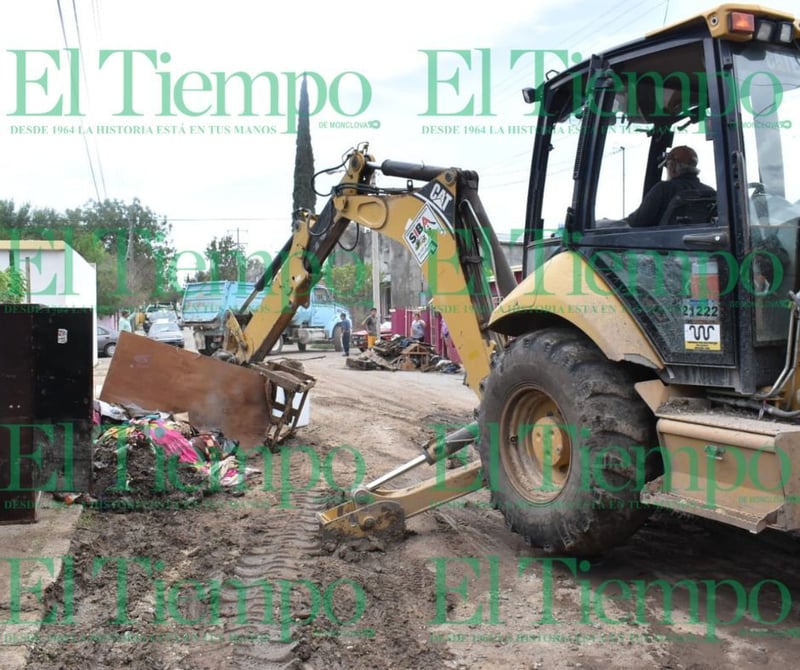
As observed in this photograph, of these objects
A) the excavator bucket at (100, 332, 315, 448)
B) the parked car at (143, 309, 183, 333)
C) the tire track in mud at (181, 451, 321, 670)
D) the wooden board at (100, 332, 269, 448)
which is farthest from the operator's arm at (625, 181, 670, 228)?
the parked car at (143, 309, 183, 333)

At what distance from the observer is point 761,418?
12.2ft

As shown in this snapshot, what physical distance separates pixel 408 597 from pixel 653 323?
6.66ft

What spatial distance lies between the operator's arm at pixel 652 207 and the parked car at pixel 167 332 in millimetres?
25566

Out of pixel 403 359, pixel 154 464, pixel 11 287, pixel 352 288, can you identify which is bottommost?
pixel 154 464

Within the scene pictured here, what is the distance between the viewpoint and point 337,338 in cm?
2894

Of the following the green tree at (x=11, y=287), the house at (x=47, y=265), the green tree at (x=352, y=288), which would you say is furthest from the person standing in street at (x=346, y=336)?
the green tree at (x=352, y=288)

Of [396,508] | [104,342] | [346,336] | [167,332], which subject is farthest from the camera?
[167,332]

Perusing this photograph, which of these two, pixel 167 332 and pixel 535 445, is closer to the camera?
pixel 535 445

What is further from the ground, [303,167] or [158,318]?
[303,167]

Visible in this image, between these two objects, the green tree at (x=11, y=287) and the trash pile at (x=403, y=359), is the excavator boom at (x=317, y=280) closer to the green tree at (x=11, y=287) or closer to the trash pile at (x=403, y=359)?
the green tree at (x=11, y=287)

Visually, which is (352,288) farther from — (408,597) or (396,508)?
(408,597)

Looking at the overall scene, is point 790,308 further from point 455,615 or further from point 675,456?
point 455,615

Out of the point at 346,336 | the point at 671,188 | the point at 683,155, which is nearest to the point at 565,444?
the point at 671,188

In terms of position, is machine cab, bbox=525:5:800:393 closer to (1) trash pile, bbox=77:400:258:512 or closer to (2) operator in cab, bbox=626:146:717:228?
(2) operator in cab, bbox=626:146:717:228
